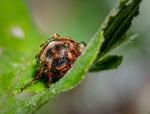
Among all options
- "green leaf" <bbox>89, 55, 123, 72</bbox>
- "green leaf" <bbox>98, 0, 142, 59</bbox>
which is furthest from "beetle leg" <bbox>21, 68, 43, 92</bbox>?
"green leaf" <bbox>98, 0, 142, 59</bbox>

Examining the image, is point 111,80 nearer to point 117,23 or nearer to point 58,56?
point 58,56

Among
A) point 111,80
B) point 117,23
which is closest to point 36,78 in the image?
point 117,23

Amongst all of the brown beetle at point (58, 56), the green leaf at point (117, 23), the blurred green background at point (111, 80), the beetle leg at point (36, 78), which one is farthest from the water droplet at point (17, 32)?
the blurred green background at point (111, 80)

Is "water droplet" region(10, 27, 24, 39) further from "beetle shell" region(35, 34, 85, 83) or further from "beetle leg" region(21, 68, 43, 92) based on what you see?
"beetle shell" region(35, 34, 85, 83)

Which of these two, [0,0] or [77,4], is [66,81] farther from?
[77,4]

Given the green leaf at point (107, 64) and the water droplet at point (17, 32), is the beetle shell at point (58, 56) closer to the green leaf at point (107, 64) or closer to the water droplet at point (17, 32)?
the green leaf at point (107, 64)

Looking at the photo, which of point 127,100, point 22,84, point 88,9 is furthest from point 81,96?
point 22,84
